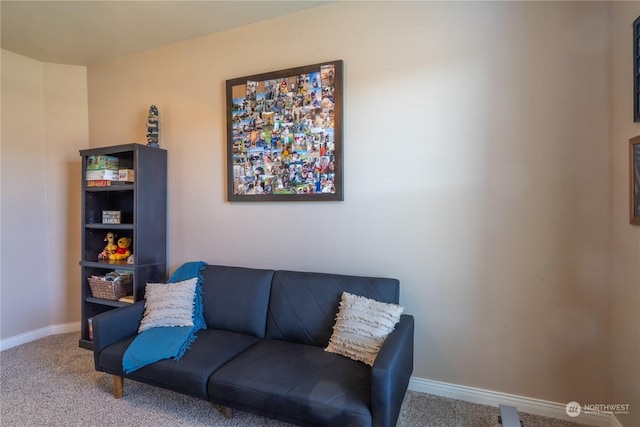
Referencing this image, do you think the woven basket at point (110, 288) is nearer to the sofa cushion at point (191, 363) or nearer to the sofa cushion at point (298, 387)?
the sofa cushion at point (191, 363)

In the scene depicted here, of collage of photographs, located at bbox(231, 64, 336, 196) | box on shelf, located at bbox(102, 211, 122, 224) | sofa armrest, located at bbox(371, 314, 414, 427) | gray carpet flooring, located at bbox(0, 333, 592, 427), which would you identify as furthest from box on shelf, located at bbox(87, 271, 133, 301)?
sofa armrest, located at bbox(371, 314, 414, 427)

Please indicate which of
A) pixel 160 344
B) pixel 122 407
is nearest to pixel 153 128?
pixel 160 344

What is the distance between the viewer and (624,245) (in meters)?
1.62

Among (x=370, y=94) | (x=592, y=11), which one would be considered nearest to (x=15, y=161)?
(x=370, y=94)

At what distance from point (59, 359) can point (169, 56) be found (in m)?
2.79

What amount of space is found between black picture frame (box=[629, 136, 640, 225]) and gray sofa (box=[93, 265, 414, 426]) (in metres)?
1.22

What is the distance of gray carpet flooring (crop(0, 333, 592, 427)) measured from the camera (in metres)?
1.84

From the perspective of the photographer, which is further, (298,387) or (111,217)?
(111,217)

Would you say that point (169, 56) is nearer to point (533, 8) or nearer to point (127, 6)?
point (127, 6)

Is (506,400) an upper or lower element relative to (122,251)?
lower

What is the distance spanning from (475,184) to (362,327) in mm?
1121

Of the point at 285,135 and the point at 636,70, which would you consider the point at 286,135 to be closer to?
→ the point at 285,135

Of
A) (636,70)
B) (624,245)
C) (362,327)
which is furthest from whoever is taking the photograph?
(362,327)

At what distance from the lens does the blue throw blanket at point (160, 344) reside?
1880 mm
